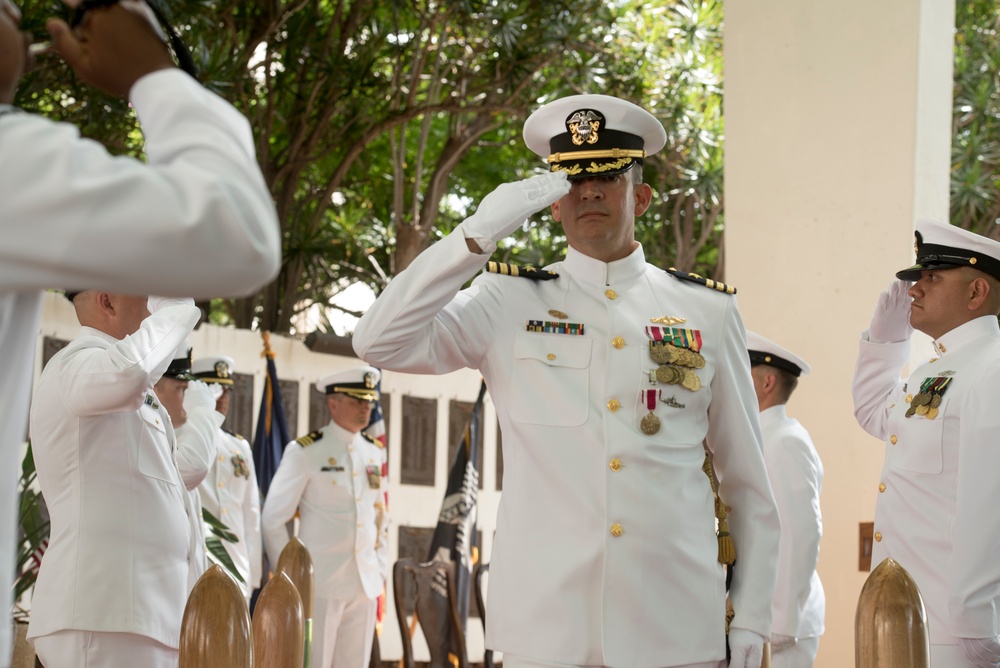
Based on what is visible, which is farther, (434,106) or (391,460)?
(434,106)

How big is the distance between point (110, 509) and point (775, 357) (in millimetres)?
3078

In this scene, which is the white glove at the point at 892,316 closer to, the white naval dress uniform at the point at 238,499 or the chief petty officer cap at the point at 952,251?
the chief petty officer cap at the point at 952,251

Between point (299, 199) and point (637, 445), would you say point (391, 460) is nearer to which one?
point (299, 199)

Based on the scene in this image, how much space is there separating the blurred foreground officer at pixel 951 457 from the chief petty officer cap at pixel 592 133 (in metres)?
1.28

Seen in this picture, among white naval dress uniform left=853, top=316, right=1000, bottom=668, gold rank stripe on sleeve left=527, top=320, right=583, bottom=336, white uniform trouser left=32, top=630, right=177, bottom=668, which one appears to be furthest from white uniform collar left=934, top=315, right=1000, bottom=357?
white uniform trouser left=32, top=630, right=177, bottom=668

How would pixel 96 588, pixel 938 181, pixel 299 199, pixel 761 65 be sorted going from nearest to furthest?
pixel 96 588, pixel 938 181, pixel 761 65, pixel 299 199

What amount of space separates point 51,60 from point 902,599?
775 centimetres

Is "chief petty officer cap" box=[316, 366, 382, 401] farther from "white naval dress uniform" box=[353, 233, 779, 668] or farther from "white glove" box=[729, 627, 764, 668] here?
"white glove" box=[729, 627, 764, 668]

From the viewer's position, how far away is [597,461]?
2.76m

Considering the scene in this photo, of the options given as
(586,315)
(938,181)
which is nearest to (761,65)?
(938,181)

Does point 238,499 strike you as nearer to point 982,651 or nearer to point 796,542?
point 796,542

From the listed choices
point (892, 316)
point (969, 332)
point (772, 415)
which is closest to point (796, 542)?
point (772, 415)

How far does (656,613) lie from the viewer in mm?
2693

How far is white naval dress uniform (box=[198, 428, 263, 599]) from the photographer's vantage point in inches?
294
